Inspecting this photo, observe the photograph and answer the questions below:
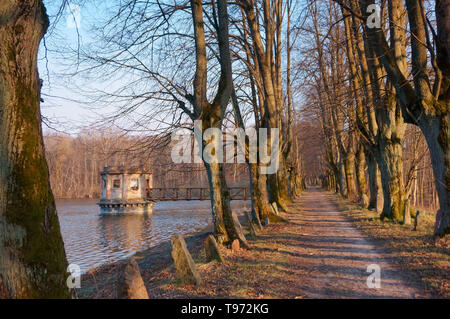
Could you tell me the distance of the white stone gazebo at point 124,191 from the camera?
38966mm

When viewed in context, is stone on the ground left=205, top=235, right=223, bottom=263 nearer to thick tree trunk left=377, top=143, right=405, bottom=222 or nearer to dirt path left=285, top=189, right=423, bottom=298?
dirt path left=285, top=189, right=423, bottom=298

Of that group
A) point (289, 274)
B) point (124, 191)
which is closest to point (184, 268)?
point (289, 274)

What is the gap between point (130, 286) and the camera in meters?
3.61

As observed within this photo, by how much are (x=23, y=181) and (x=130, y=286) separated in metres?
1.66

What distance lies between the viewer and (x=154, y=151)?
36.5 ft

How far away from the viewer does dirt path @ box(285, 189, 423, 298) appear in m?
5.00

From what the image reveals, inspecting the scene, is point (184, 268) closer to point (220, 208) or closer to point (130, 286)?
point (130, 286)

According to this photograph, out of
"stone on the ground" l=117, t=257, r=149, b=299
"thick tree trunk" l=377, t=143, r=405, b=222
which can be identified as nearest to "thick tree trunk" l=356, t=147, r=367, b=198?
"thick tree trunk" l=377, t=143, r=405, b=222

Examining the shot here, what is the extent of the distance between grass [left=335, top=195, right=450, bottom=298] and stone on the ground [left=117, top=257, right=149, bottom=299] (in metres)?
4.12

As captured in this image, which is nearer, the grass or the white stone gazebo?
the grass
